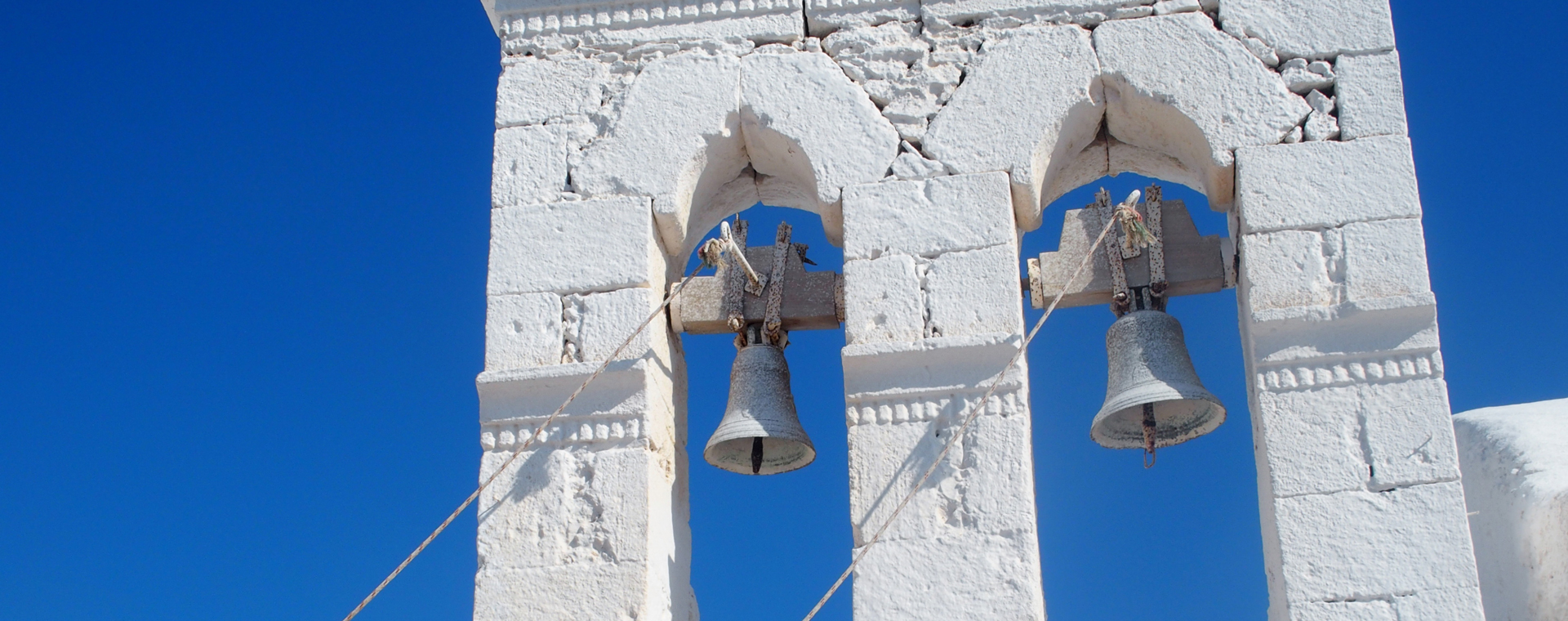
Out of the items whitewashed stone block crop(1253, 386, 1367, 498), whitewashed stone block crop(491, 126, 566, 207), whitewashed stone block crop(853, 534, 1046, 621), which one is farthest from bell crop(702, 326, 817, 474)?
whitewashed stone block crop(1253, 386, 1367, 498)

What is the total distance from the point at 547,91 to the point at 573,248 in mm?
717

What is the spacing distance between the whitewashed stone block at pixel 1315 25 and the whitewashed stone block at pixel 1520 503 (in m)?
1.63

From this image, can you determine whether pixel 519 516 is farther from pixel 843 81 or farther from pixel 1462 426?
pixel 1462 426

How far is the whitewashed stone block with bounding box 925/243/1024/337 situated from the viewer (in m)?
5.45

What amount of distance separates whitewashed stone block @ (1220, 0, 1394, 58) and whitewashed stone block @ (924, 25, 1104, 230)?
1.82ft

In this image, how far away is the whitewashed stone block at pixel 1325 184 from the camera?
5.42 m

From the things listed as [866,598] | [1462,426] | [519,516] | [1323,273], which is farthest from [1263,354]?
[519,516]

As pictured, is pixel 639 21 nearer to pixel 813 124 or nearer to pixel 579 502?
pixel 813 124

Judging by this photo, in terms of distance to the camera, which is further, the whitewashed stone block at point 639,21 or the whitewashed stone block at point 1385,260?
the whitewashed stone block at point 639,21

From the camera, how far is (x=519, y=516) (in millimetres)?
5484

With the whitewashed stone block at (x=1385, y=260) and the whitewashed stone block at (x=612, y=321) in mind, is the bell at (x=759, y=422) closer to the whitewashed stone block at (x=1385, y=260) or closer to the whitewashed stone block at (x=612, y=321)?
the whitewashed stone block at (x=612, y=321)

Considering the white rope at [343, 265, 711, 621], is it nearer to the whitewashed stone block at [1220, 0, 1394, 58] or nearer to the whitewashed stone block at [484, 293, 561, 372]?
the whitewashed stone block at [484, 293, 561, 372]

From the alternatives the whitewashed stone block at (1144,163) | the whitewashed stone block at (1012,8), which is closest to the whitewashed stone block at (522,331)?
the whitewashed stone block at (1012,8)

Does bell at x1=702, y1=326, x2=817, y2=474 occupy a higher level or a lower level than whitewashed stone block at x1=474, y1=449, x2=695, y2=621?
higher
